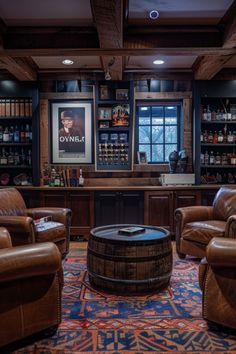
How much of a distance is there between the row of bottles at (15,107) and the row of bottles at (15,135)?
0.73ft

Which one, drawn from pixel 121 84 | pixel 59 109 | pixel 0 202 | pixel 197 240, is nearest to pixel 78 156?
pixel 59 109

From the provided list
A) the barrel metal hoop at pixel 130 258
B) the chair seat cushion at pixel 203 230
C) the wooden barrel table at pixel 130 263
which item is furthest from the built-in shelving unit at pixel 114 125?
the barrel metal hoop at pixel 130 258

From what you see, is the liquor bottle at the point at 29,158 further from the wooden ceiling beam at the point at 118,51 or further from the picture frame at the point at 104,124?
the wooden ceiling beam at the point at 118,51

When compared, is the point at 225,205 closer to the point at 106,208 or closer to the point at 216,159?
the point at 216,159

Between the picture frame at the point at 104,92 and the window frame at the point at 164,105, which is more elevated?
the picture frame at the point at 104,92

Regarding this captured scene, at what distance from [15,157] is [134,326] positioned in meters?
3.88

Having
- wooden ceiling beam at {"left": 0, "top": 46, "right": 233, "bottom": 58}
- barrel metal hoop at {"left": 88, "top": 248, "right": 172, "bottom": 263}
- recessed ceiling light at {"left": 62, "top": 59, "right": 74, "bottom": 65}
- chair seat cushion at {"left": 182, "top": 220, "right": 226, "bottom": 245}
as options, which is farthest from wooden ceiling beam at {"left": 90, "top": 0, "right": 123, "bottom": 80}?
chair seat cushion at {"left": 182, "top": 220, "right": 226, "bottom": 245}

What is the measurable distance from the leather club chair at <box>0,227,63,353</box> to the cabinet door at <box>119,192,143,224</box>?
9.86ft

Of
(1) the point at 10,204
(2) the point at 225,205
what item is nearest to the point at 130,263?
(2) the point at 225,205

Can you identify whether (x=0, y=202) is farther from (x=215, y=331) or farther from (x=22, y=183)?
(x=215, y=331)

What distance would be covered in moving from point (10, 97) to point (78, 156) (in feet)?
4.59

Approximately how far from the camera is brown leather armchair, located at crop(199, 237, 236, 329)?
2.40 m

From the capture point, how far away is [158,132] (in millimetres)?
5938

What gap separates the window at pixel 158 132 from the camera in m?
5.91
